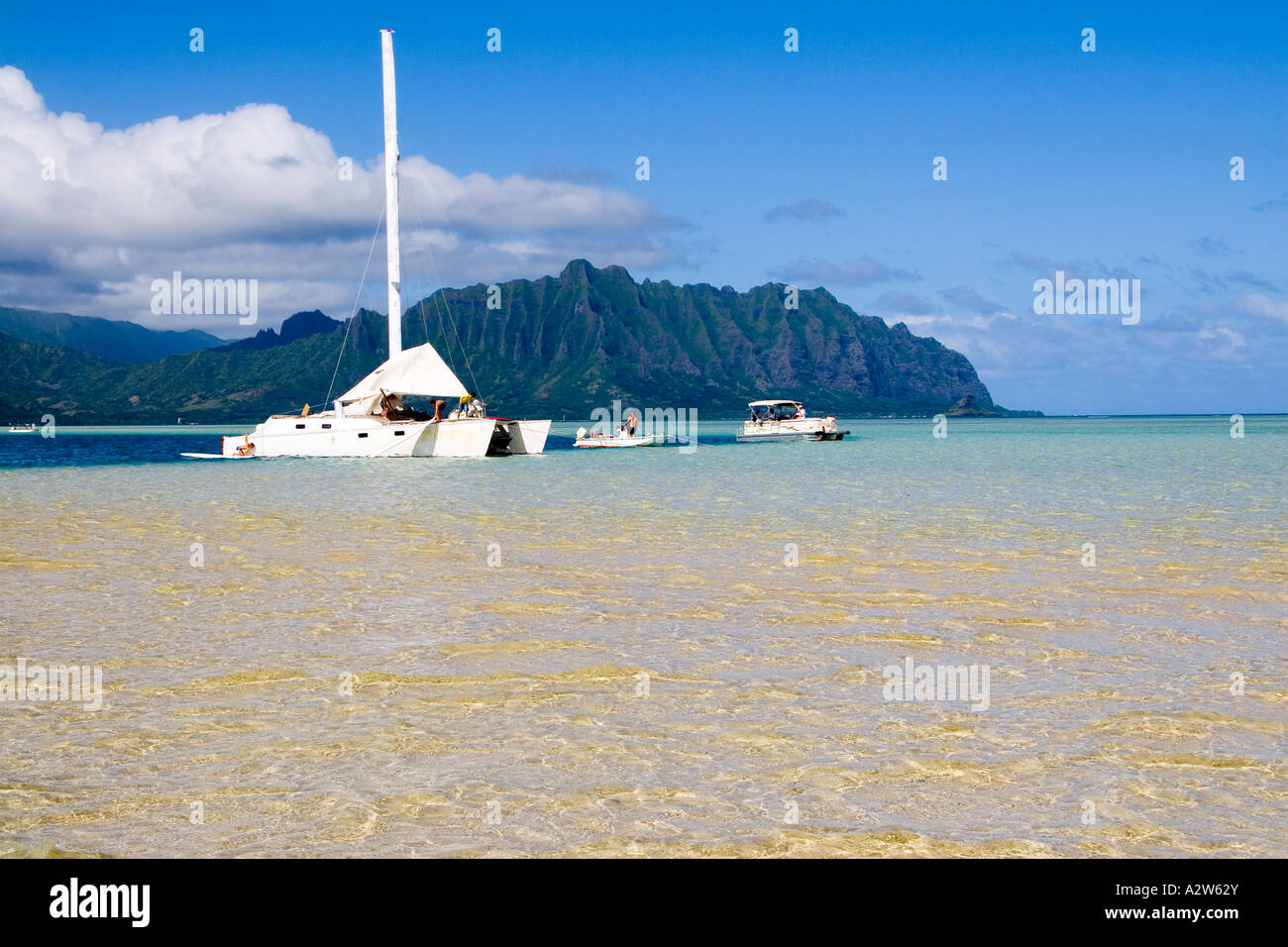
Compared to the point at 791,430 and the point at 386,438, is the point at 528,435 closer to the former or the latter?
the point at 386,438

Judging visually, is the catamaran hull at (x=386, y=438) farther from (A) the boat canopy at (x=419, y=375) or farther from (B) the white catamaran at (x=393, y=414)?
(A) the boat canopy at (x=419, y=375)

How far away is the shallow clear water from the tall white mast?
131ft

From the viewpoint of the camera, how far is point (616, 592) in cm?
1662

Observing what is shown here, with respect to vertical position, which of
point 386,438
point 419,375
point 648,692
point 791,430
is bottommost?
point 648,692

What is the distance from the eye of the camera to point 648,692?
10344 mm

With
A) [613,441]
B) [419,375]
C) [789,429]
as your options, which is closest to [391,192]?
[419,375]

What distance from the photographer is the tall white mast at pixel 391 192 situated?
6406cm

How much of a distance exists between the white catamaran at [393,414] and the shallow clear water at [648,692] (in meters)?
38.0

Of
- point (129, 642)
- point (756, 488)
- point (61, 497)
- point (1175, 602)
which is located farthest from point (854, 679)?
point (61, 497)

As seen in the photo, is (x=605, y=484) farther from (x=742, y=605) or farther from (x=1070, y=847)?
(x=1070, y=847)

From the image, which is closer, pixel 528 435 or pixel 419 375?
pixel 419 375

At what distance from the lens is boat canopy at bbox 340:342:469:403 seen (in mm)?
63031

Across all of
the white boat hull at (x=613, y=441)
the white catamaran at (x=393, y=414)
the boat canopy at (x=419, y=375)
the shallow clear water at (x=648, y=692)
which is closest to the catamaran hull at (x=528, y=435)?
the white catamaran at (x=393, y=414)

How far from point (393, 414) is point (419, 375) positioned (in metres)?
4.33
